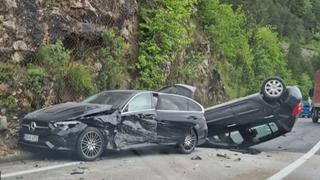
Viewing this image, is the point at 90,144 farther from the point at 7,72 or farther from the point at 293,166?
the point at 293,166

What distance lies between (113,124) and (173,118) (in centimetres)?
209

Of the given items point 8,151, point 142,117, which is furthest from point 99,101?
point 8,151

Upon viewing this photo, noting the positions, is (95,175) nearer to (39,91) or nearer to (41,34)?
(39,91)

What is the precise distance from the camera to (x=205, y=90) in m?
29.2

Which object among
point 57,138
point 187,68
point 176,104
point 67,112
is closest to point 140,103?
point 176,104

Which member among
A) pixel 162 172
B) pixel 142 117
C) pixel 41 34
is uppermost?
pixel 41 34

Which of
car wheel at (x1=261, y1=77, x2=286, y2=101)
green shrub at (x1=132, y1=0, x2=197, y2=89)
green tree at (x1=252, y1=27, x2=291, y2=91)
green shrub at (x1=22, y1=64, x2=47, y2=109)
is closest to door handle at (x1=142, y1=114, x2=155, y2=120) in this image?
green shrub at (x1=22, y1=64, x2=47, y2=109)

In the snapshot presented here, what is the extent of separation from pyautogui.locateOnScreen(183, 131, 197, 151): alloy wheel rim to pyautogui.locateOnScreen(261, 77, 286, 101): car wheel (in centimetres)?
270

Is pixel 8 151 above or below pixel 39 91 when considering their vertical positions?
below

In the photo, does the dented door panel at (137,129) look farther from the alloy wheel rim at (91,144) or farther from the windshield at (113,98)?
the alloy wheel rim at (91,144)

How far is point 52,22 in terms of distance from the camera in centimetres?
1627

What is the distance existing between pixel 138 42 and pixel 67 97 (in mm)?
5480

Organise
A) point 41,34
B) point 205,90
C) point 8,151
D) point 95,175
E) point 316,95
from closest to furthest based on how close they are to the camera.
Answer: point 95,175 → point 8,151 → point 41,34 → point 205,90 → point 316,95

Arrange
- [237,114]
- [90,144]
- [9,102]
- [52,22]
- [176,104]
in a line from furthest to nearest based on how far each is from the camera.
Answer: [52,22]
[237,114]
[176,104]
[9,102]
[90,144]
